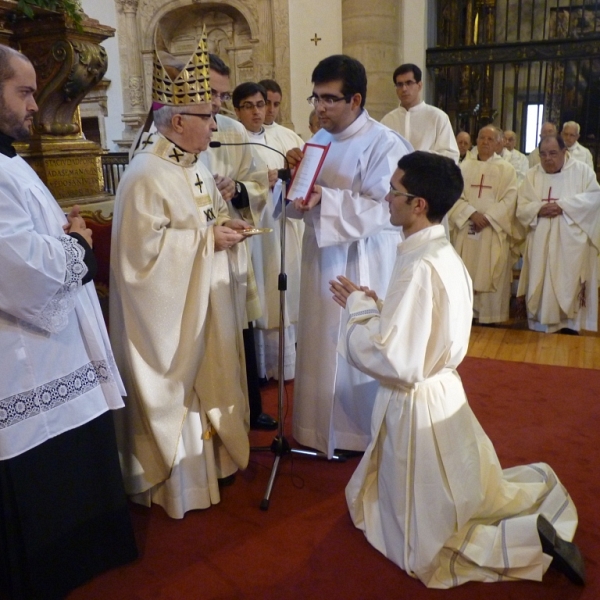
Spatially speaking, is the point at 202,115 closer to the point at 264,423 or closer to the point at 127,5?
the point at 264,423

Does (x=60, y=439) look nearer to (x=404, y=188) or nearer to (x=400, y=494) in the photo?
(x=400, y=494)

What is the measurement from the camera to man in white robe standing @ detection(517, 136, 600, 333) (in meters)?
5.44

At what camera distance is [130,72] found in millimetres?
10367

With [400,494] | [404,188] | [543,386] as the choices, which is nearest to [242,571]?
[400,494]

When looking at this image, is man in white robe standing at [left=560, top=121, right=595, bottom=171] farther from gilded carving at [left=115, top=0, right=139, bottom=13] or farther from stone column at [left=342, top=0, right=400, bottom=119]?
gilded carving at [left=115, top=0, right=139, bottom=13]

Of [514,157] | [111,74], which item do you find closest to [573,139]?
[514,157]

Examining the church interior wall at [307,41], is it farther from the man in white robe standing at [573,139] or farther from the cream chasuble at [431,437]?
the cream chasuble at [431,437]

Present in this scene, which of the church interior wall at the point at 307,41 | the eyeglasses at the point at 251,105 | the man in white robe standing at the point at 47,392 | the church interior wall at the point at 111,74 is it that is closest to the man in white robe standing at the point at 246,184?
the eyeglasses at the point at 251,105

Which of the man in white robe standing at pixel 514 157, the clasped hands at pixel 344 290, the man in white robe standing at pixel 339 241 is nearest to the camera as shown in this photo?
the clasped hands at pixel 344 290

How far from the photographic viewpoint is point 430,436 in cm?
229

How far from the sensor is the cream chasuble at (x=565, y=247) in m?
5.45

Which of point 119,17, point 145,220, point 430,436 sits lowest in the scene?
point 430,436

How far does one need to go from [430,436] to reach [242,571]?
92 cm

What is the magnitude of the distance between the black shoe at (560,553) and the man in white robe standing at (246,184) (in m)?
1.72
